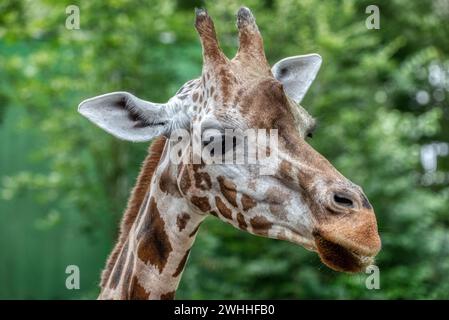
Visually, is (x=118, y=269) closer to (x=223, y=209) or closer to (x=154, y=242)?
(x=154, y=242)

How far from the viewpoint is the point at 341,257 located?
3.55 m

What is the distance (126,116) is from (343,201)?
1395 millimetres

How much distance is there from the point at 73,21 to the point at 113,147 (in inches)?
92.9

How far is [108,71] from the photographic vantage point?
10.1 meters

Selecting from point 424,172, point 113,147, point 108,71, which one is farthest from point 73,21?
point 424,172

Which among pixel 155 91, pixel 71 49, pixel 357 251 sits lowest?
pixel 357 251

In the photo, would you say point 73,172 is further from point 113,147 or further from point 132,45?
point 132,45

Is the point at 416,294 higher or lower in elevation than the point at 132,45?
lower

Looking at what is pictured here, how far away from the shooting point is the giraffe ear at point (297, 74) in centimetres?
495

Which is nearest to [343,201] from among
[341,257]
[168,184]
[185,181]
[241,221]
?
[341,257]

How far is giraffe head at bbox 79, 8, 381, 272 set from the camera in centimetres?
354

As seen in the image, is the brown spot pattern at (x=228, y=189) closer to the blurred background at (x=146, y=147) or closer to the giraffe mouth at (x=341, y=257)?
the giraffe mouth at (x=341, y=257)

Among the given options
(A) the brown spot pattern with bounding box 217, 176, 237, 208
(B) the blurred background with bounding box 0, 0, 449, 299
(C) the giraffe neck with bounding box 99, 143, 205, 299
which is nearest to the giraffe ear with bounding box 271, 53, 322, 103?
(C) the giraffe neck with bounding box 99, 143, 205, 299

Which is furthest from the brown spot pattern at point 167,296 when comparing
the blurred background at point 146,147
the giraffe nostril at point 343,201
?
the blurred background at point 146,147
